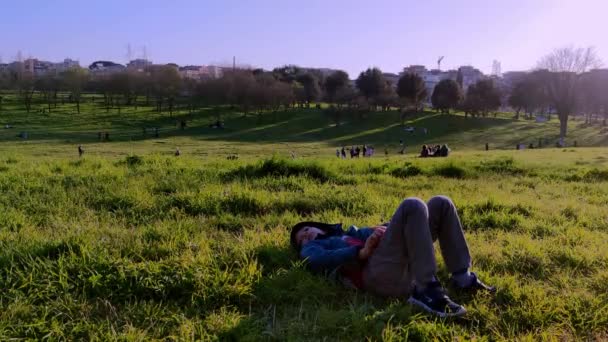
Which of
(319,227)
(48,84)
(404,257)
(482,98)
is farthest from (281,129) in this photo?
(404,257)

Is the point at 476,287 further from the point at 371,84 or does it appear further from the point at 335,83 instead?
the point at 335,83

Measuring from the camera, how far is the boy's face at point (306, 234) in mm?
4348

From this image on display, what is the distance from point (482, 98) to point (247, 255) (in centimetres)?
6963

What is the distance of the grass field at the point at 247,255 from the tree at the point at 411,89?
199ft

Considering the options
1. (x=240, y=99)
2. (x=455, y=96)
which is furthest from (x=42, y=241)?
(x=455, y=96)

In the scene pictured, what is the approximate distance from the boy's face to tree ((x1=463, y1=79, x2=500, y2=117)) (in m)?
67.1

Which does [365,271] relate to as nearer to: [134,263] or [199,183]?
[134,263]

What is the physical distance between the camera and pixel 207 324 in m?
3.16

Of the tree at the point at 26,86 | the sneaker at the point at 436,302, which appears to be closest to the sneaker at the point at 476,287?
the sneaker at the point at 436,302

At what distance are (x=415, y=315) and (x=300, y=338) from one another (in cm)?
86

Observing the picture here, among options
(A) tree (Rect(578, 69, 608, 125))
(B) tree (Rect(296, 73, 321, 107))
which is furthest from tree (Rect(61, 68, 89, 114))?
(A) tree (Rect(578, 69, 608, 125))

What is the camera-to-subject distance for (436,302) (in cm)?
337

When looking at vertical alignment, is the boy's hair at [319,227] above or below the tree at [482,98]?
below

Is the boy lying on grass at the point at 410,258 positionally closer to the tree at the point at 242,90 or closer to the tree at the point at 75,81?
the tree at the point at 242,90
